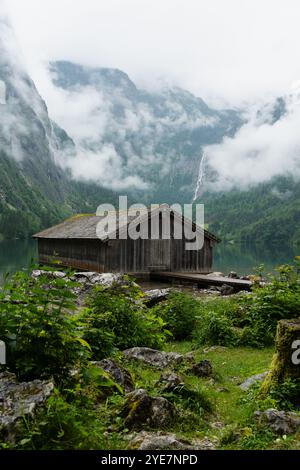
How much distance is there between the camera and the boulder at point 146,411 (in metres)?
6.04

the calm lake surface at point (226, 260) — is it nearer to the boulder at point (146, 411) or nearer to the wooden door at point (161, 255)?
the wooden door at point (161, 255)

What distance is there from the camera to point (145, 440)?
5441 mm

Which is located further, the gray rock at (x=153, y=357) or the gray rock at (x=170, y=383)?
the gray rock at (x=153, y=357)

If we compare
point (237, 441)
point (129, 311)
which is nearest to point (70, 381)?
point (237, 441)

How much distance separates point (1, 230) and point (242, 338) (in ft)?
558

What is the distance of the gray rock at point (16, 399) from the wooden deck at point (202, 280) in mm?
23302

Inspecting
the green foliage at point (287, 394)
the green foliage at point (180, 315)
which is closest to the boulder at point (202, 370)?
the green foliage at point (287, 394)

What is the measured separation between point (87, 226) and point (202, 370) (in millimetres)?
33302

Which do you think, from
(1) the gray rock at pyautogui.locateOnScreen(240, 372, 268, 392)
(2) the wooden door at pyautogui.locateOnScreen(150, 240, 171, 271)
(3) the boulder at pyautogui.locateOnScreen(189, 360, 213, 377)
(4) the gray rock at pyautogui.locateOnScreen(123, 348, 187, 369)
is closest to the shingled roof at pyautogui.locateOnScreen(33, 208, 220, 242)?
(2) the wooden door at pyautogui.locateOnScreen(150, 240, 171, 271)

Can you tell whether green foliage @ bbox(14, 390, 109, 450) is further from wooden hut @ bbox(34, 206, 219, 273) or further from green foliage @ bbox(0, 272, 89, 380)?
wooden hut @ bbox(34, 206, 219, 273)

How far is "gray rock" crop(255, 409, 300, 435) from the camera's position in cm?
588

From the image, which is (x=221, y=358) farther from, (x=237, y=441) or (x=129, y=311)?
(x=237, y=441)

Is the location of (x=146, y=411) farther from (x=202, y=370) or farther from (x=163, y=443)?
(x=202, y=370)

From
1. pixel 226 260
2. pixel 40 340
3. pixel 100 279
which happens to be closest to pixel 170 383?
pixel 40 340
